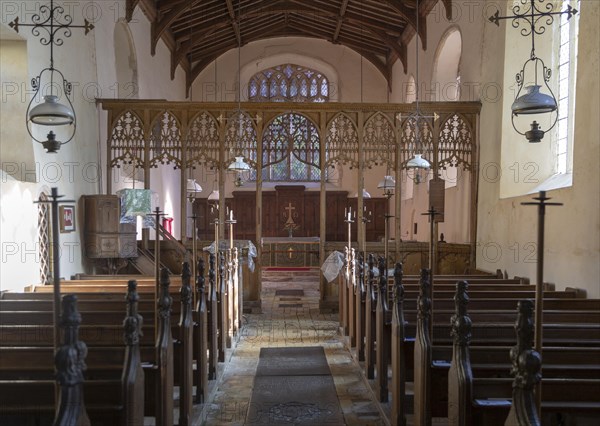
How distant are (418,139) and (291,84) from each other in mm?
7992

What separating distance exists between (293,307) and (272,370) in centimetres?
355

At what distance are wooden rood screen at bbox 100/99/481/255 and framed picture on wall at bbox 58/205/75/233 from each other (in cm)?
140

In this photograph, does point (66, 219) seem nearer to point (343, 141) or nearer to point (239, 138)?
point (239, 138)

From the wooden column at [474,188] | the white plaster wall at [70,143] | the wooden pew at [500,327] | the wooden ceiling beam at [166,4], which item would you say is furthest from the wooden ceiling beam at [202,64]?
the wooden pew at [500,327]

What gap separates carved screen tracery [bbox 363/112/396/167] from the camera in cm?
837

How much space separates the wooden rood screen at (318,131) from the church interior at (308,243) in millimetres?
33

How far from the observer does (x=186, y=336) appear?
3.54m

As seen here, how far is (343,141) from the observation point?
27.7 feet

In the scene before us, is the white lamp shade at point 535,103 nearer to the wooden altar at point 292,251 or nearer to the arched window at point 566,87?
the arched window at point 566,87

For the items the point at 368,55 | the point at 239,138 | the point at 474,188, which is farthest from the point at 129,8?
the point at 368,55

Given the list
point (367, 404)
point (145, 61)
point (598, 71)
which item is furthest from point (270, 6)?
point (367, 404)

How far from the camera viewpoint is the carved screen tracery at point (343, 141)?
27.5 feet

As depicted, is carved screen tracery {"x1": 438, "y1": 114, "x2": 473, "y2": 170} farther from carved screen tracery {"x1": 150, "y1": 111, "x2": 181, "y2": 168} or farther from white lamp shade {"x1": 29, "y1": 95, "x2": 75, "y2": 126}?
white lamp shade {"x1": 29, "y1": 95, "x2": 75, "y2": 126}

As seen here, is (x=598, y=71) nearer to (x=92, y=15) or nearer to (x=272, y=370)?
(x=272, y=370)
